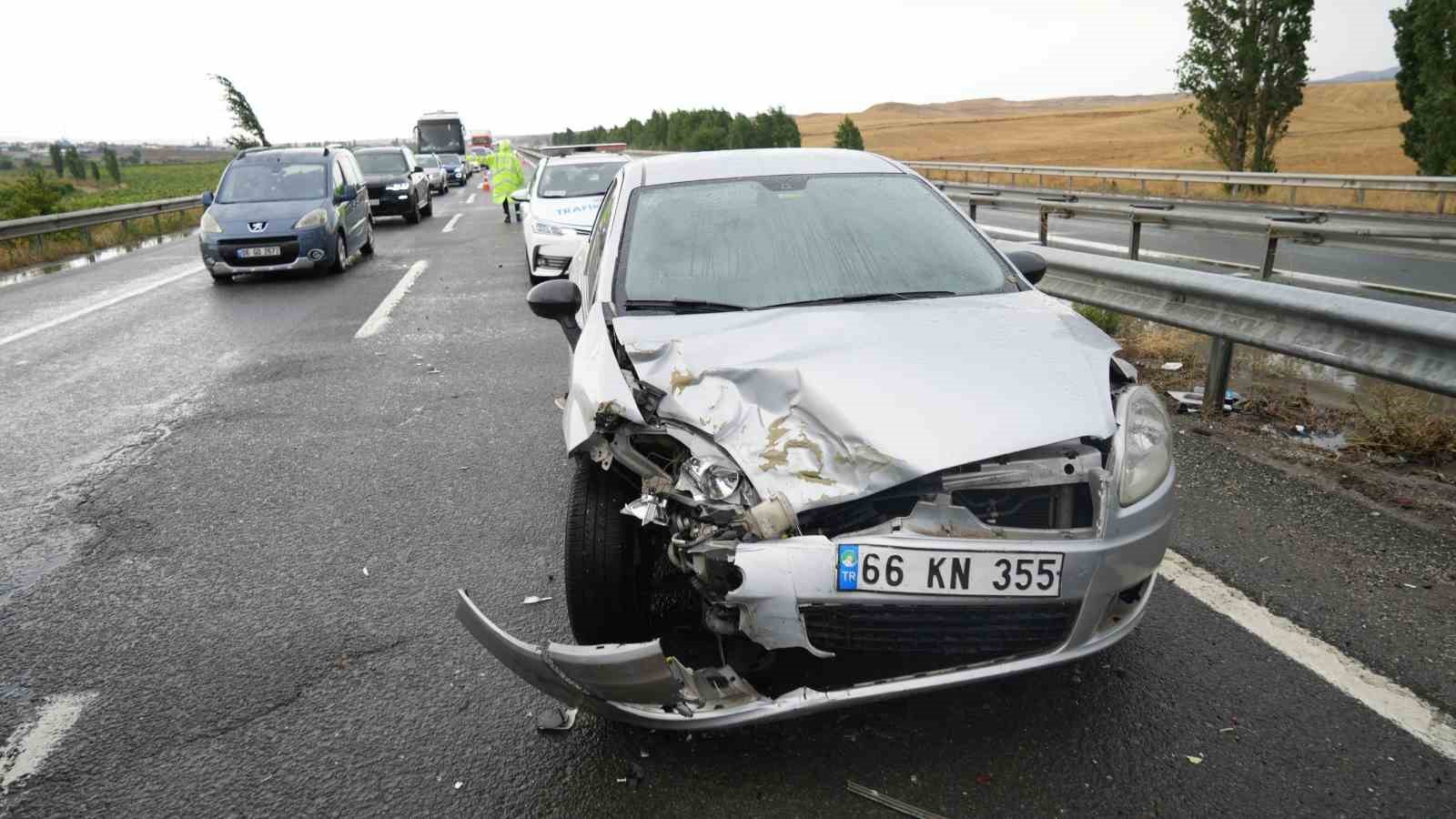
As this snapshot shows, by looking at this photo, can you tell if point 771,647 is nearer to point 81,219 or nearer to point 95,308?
point 95,308

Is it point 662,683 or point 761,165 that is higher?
point 761,165

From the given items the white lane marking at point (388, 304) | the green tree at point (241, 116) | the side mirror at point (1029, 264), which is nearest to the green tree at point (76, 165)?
the green tree at point (241, 116)

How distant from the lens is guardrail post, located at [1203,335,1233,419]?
5668 millimetres

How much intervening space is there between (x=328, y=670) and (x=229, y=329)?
7.54 m

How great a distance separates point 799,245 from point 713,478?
1606mm

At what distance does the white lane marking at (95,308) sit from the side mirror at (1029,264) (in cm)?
916

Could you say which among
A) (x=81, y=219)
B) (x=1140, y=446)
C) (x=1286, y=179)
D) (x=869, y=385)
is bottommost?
(x=1286, y=179)

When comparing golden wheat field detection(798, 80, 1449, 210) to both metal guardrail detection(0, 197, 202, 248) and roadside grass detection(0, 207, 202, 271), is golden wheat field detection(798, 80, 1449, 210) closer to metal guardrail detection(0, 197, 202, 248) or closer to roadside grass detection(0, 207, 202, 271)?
metal guardrail detection(0, 197, 202, 248)

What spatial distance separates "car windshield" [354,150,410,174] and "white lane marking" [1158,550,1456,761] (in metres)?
22.6

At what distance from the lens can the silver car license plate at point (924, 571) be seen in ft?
7.86

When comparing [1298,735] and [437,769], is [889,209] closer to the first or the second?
[1298,735]

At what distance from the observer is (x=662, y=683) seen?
231 cm

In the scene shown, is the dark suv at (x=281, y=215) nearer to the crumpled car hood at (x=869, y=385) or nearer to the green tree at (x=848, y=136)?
the crumpled car hood at (x=869, y=385)

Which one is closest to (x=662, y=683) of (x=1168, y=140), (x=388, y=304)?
(x=388, y=304)
